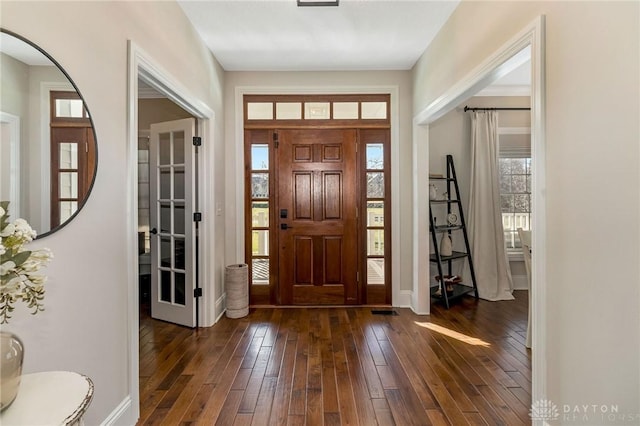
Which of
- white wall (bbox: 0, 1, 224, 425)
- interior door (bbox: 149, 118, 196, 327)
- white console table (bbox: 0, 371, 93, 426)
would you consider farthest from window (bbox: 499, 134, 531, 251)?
white console table (bbox: 0, 371, 93, 426)

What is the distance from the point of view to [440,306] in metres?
3.84

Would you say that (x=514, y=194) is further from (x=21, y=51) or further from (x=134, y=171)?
(x=21, y=51)

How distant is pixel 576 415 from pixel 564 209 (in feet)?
2.96

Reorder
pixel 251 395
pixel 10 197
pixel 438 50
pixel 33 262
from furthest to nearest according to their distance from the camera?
pixel 438 50 < pixel 251 395 < pixel 10 197 < pixel 33 262

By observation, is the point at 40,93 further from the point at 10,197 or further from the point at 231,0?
the point at 231,0

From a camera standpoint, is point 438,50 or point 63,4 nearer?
point 63,4

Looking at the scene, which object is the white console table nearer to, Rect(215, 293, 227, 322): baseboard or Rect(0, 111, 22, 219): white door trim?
Rect(0, 111, 22, 219): white door trim

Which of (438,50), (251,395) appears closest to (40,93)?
(251,395)

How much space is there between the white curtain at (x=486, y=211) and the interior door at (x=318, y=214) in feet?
5.54

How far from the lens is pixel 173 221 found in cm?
338

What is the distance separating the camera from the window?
15.1ft

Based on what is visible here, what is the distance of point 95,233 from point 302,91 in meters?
2.89

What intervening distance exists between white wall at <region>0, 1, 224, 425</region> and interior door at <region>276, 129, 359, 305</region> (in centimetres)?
201

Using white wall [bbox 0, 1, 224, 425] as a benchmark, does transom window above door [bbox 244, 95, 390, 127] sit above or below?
above
